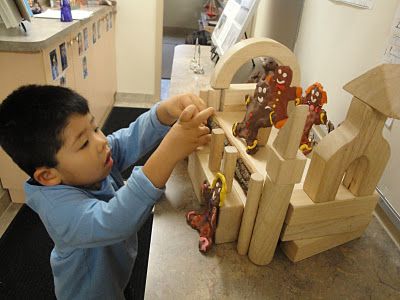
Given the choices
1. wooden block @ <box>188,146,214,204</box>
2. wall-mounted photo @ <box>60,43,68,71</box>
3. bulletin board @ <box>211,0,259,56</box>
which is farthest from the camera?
wall-mounted photo @ <box>60,43,68,71</box>

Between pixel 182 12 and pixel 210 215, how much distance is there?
547 cm

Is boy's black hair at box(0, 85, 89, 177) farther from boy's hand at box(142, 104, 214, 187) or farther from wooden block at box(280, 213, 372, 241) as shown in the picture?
wooden block at box(280, 213, 372, 241)

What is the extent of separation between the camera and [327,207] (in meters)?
0.51

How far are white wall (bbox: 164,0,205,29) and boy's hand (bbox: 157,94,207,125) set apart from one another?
513 centimetres

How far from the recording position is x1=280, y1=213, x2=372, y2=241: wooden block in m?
0.51

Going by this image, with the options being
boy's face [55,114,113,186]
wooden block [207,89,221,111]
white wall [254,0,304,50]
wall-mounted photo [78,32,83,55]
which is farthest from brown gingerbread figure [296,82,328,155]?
wall-mounted photo [78,32,83,55]

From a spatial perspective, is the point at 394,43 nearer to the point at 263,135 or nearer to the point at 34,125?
the point at 263,135

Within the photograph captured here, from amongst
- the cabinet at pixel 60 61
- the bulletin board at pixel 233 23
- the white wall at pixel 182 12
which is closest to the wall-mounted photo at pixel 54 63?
the cabinet at pixel 60 61

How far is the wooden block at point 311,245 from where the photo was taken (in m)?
0.52

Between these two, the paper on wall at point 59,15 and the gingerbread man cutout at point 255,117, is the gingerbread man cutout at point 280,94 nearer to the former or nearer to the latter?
the gingerbread man cutout at point 255,117

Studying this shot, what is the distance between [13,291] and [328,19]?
136cm

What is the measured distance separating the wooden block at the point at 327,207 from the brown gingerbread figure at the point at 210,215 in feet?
0.36

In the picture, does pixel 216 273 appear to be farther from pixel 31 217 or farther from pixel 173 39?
pixel 173 39

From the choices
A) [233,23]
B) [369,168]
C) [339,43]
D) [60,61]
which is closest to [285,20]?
[233,23]
